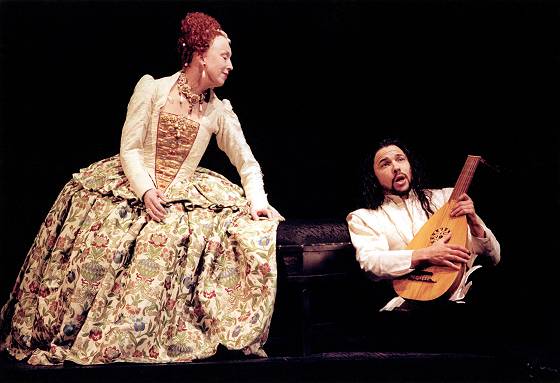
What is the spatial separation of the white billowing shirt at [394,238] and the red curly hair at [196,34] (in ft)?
3.28

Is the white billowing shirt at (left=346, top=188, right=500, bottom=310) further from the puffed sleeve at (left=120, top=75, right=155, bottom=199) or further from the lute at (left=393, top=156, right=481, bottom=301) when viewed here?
the puffed sleeve at (left=120, top=75, right=155, bottom=199)

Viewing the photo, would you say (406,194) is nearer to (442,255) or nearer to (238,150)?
(442,255)

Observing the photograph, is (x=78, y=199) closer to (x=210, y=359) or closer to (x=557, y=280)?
(x=210, y=359)

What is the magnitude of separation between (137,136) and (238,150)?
1.59 ft

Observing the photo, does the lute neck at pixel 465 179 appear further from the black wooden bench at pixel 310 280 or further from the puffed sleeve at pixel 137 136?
the puffed sleeve at pixel 137 136

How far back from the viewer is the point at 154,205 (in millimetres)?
2768

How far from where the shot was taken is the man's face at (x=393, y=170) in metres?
2.96

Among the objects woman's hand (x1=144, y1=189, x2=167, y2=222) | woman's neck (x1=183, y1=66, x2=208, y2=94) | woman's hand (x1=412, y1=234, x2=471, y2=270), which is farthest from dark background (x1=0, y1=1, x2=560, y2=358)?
woman's hand (x1=144, y1=189, x2=167, y2=222)

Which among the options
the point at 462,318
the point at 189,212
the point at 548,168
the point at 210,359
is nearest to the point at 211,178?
the point at 189,212

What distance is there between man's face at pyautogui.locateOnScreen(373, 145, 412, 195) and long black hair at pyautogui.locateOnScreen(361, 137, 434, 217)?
0.08 feet

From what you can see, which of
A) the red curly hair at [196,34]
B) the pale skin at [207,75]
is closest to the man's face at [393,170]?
the pale skin at [207,75]

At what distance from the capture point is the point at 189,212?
2834 millimetres

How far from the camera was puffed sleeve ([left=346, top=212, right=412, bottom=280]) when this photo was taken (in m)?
2.71

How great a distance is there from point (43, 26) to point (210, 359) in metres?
1.96
